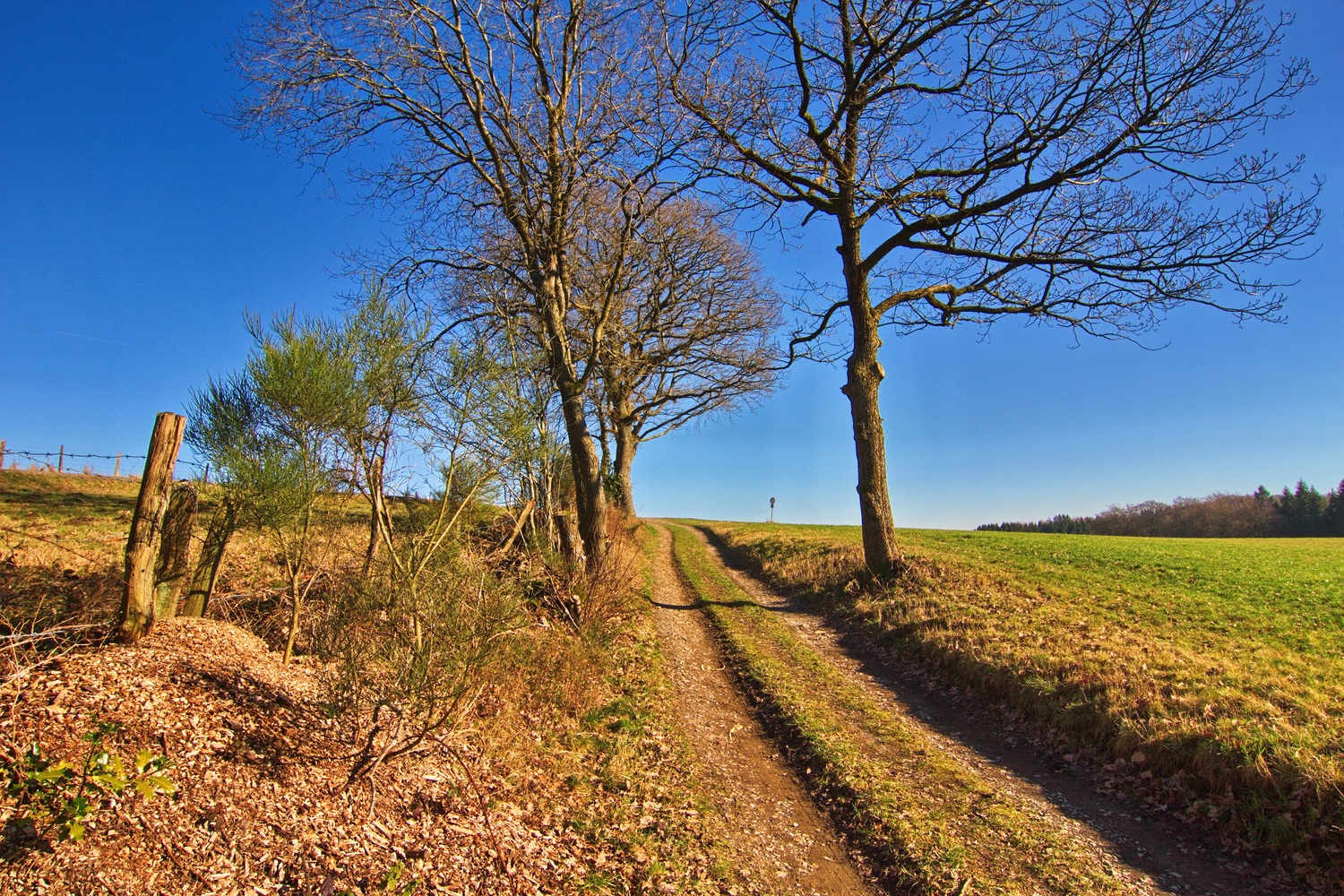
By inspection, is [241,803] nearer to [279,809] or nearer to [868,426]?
[279,809]

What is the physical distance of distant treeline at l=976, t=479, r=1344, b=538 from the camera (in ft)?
158

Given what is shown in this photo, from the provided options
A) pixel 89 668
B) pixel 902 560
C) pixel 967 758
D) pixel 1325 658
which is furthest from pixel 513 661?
pixel 1325 658

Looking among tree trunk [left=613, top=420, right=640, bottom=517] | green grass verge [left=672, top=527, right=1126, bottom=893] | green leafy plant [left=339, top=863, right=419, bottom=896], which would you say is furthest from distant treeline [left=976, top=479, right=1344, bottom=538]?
green leafy plant [left=339, top=863, right=419, bottom=896]

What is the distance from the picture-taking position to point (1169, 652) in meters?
8.00

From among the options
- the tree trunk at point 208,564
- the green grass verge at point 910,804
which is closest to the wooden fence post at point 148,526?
the tree trunk at point 208,564

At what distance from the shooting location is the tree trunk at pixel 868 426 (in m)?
13.1

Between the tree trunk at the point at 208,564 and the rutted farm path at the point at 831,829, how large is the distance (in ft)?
17.5

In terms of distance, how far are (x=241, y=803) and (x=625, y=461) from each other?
21962 millimetres

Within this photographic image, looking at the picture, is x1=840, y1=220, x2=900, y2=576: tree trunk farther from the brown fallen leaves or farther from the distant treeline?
the distant treeline

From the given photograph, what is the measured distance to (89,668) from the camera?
4.34 metres

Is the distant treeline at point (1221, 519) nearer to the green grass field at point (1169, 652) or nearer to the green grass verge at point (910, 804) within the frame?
the green grass field at point (1169, 652)

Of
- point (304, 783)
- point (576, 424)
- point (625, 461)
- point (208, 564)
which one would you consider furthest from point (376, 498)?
point (625, 461)

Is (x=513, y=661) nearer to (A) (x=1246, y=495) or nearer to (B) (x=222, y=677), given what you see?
(B) (x=222, y=677)

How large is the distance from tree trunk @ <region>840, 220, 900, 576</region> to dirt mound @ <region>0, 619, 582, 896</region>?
974 cm
